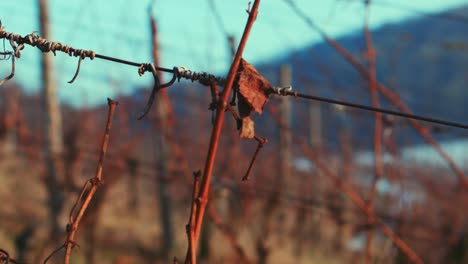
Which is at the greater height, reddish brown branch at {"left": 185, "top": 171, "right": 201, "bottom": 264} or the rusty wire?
the rusty wire

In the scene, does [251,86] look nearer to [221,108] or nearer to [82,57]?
[221,108]

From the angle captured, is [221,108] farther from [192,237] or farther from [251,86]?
[192,237]

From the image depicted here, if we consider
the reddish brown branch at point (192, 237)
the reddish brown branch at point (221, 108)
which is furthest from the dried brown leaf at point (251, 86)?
the reddish brown branch at point (192, 237)

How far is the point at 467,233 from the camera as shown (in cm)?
782

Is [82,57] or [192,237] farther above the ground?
[82,57]

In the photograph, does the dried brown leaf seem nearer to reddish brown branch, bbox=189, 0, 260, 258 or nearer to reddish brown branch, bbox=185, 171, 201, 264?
reddish brown branch, bbox=189, 0, 260, 258

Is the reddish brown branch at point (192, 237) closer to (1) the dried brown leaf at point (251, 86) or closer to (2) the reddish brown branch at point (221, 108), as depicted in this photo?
(2) the reddish brown branch at point (221, 108)

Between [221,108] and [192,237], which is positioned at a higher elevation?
[221,108]

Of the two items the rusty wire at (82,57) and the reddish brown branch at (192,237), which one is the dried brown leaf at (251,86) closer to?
the rusty wire at (82,57)

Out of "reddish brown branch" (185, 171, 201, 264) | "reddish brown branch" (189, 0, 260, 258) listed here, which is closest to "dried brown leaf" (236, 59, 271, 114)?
"reddish brown branch" (189, 0, 260, 258)

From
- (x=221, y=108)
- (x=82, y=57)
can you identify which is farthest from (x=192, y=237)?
(x=82, y=57)

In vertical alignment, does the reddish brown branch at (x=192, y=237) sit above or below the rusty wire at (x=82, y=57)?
below

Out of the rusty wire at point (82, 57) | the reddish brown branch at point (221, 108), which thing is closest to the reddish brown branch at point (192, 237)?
the reddish brown branch at point (221, 108)

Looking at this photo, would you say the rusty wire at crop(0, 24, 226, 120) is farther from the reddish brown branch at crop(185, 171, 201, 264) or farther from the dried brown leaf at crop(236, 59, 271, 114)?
the reddish brown branch at crop(185, 171, 201, 264)
